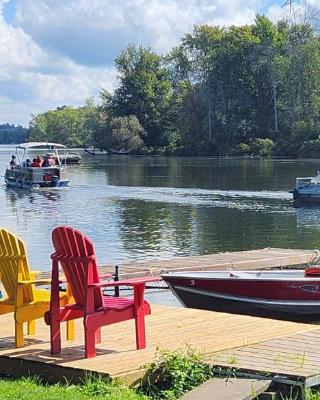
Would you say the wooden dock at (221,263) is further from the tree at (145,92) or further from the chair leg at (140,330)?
the tree at (145,92)

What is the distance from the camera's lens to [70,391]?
672 cm

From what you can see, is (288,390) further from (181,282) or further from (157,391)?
(181,282)

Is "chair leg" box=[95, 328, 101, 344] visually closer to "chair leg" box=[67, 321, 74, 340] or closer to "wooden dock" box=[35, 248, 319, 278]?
"chair leg" box=[67, 321, 74, 340]

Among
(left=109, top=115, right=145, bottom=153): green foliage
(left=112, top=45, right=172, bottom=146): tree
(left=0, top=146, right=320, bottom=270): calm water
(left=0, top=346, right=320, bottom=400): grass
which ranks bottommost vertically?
(left=0, top=146, right=320, bottom=270): calm water

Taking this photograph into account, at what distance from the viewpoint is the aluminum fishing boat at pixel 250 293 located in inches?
543

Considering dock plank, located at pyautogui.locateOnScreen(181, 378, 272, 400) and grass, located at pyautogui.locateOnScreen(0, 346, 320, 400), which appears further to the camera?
grass, located at pyautogui.locateOnScreen(0, 346, 320, 400)

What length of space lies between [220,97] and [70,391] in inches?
4312

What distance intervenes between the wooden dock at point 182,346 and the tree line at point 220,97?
84.7m

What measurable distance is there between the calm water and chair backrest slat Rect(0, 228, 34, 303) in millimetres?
14420

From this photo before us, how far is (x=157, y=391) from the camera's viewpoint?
705 centimetres

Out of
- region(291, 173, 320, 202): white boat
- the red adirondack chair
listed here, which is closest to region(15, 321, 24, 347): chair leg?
the red adirondack chair

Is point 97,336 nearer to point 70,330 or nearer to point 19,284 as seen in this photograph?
point 70,330

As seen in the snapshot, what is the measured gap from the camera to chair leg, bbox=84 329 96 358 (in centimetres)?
756

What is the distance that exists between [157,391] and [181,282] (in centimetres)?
680
